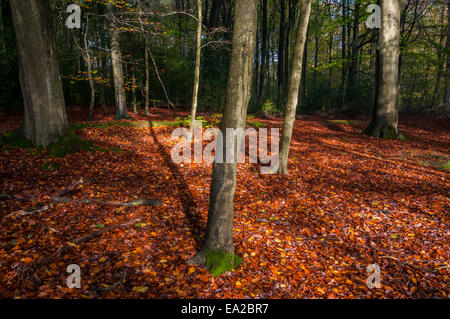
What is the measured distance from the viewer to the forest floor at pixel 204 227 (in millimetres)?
3238

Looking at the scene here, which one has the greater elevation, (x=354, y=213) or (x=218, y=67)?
(x=218, y=67)

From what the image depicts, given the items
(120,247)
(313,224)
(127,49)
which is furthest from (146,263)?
(127,49)

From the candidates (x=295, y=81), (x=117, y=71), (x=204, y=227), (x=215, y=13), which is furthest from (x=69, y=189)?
(x=215, y=13)

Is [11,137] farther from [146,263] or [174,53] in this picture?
[174,53]

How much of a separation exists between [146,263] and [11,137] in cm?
617

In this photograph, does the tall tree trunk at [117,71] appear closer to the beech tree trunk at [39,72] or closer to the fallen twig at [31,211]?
the beech tree trunk at [39,72]

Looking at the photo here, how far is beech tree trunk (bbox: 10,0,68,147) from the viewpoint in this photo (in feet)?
20.2

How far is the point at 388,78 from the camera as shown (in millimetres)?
11742

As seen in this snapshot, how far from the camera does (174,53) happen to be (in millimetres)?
17234

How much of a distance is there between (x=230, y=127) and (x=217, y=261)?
1.87 m

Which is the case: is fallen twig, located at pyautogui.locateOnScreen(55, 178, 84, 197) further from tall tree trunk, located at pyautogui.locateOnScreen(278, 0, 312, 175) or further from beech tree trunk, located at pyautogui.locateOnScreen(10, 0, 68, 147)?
tall tree trunk, located at pyautogui.locateOnScreen(278, 0, 312, 175)

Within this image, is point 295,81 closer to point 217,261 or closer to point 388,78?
point 217,261

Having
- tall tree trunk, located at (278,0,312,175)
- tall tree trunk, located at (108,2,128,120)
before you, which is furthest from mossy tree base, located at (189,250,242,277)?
tall tree trunk, located at (108,2,128,120)

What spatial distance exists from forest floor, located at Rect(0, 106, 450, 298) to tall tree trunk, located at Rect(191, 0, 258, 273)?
0.26 meters
